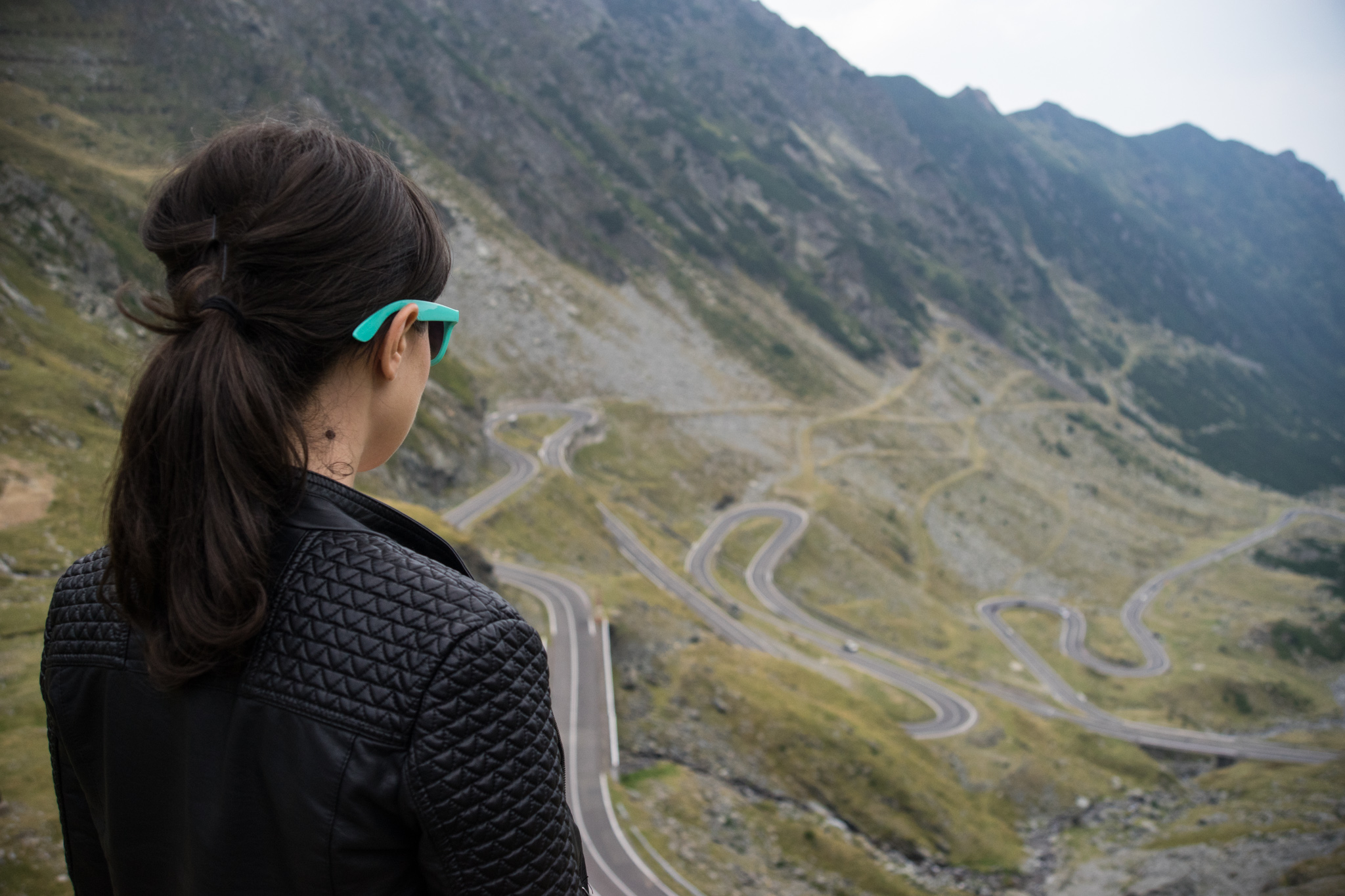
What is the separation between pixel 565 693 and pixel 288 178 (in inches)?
1169

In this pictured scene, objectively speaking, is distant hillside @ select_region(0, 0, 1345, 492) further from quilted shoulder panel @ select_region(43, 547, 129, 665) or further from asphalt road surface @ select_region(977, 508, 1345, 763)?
quilted shoulder panel @ select_region(43, 547, 129, 665)

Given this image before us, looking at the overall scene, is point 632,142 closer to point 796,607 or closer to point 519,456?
point 519,456

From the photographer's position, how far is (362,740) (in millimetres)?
1959

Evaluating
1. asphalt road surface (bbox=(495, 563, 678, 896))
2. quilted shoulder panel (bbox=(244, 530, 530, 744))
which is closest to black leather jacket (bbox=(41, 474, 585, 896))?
quilted shoulder panel (bbox=(244, 530, 530, 744))

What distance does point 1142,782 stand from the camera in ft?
155

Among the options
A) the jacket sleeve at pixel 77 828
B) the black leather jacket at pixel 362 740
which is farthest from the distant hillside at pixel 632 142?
the black leather jacket at pixel 362 740

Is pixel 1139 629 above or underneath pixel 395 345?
underneath

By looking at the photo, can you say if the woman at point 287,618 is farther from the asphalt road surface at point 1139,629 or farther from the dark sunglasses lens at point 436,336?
the asphalt road surface at point 1139,629

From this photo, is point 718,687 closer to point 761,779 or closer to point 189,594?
point 761,779

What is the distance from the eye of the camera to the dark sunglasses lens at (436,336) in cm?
289

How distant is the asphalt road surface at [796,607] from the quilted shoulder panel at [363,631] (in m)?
46.5

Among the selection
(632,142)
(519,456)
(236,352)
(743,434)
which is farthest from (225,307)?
(632,142)

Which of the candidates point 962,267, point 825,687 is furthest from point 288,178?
point 962,267

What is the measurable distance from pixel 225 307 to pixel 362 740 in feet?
4.34
